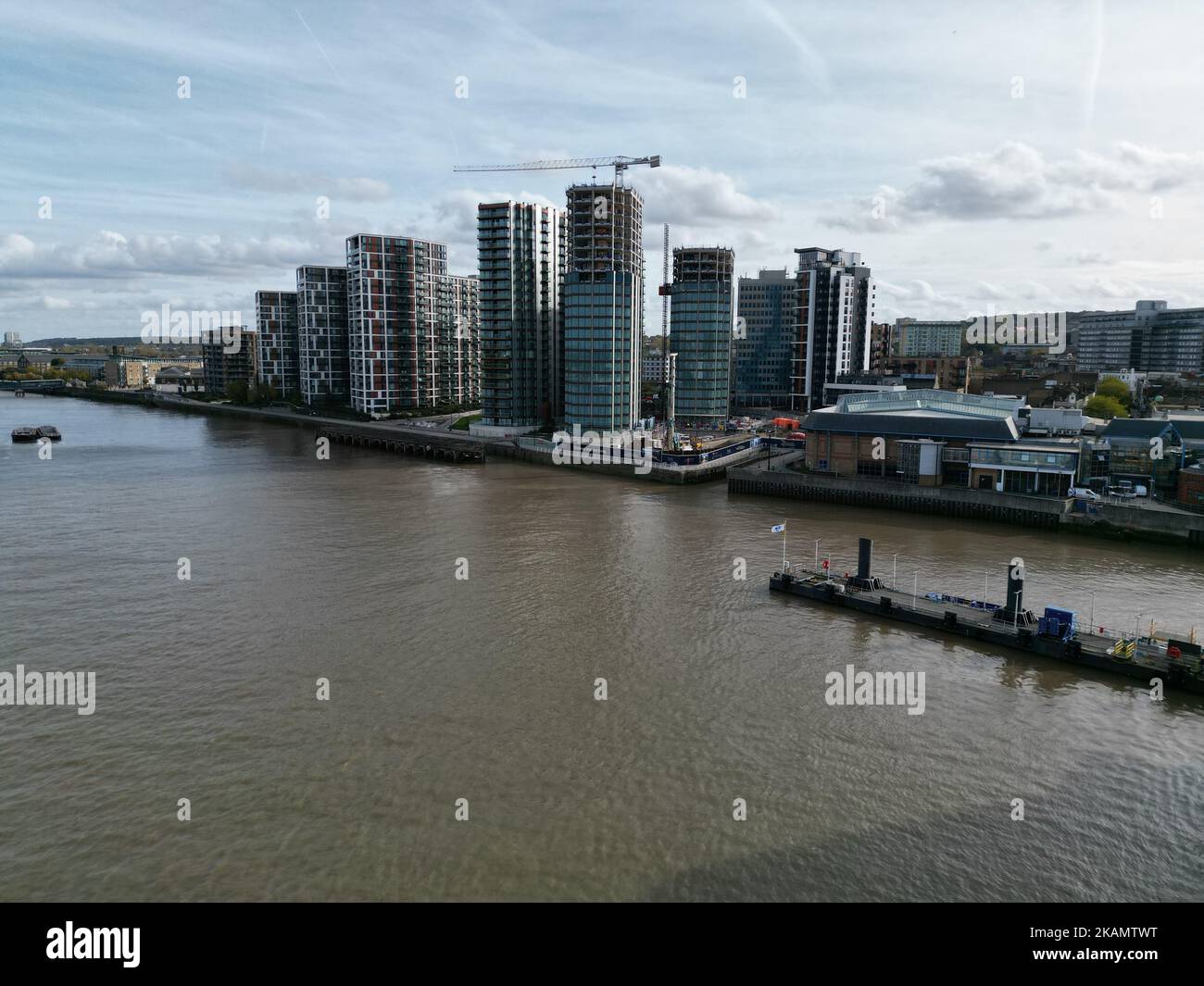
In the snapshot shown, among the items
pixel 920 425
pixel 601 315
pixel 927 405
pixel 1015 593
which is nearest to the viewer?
pixel 1015 593

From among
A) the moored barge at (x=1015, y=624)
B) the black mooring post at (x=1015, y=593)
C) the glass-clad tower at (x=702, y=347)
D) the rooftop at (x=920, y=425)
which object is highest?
the glass-clad tower at (x=702, y=347)

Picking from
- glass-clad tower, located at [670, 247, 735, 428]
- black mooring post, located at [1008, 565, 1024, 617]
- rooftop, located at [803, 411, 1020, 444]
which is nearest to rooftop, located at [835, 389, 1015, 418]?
rooftop, located at [803, 411, 1020, 444]

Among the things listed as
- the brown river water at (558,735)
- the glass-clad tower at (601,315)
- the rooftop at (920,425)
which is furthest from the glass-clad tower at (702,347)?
the brown river water at (558,735)

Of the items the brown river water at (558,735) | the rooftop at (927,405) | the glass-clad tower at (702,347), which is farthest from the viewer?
the glass-clad tower at (702,347)

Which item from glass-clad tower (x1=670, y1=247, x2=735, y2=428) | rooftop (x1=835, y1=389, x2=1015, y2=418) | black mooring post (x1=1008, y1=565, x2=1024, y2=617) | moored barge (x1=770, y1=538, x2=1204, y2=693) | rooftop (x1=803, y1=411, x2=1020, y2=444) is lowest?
moored barge (x1=770, y1=538, x2=1204, y2=693)

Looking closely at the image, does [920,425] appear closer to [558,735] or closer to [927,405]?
[927,405]

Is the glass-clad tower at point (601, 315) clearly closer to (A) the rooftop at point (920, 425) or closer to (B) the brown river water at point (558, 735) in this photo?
(A) the rooftop at point (920, 425)

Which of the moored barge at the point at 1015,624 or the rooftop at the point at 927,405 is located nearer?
the moored barge at the point at 1015,624

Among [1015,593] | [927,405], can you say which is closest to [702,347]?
[927,405]

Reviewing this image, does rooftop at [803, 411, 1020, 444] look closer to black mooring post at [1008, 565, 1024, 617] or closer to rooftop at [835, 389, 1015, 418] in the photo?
rooftop at [835, 389, 1015, 418]

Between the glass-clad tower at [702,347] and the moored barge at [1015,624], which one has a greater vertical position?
the glass-clad tower at [702,347]
